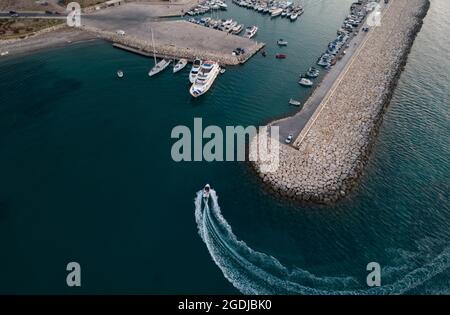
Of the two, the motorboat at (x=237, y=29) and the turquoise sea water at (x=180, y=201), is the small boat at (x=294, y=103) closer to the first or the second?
the turquoise sea water at (x=180, y=201)

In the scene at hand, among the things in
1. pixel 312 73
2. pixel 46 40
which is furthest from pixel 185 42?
pixel 46 40

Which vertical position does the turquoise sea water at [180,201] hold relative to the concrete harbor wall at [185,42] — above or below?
below

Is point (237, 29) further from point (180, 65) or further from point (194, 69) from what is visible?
point (194, 69)

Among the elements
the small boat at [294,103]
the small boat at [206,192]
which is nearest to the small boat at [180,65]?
the small boat at [294,103]

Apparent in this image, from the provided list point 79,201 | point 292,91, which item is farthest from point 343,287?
point 292,91

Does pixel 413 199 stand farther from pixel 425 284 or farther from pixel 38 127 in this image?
pixel 38 127

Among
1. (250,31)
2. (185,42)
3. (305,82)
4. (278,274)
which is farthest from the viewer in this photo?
(250,31)
